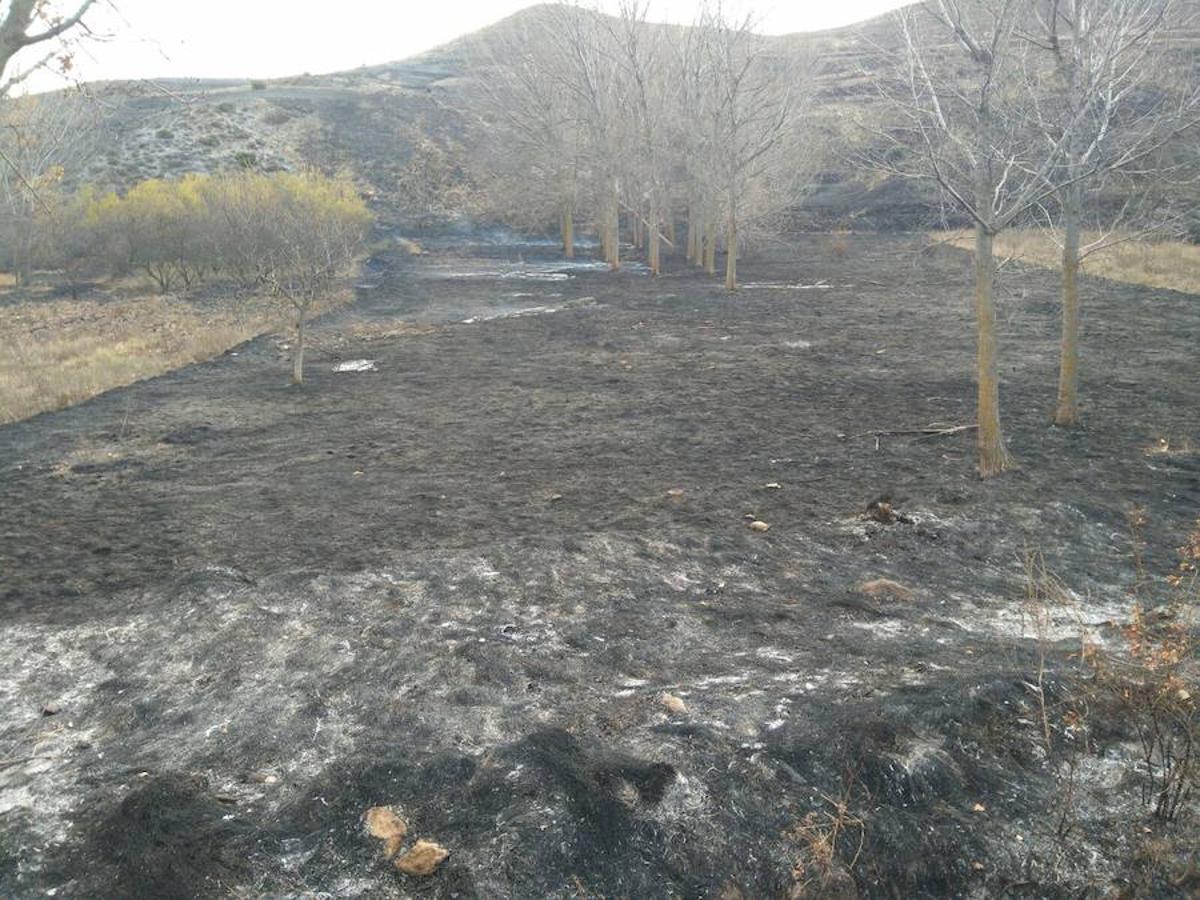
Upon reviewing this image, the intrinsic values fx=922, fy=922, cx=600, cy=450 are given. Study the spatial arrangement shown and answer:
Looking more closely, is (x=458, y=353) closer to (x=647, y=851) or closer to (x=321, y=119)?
(x=647, y=851)

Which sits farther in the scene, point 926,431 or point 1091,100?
point 926,431

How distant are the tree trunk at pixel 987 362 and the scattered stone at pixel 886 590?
105 inches

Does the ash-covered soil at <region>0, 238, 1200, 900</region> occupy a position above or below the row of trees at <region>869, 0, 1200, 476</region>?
below

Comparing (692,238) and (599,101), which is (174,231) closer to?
(599,101)

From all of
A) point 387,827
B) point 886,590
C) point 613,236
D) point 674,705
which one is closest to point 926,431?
point 886,590

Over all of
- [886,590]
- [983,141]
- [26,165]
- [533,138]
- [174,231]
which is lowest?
[886,590]

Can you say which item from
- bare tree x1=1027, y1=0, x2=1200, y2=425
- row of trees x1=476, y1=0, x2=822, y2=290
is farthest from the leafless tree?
bare tree x1=1027, y1=0, x2=1200, y2=425

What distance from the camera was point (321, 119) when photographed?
53062 millimetres

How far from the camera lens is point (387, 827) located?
3.49m

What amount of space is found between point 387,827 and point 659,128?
29316 mm

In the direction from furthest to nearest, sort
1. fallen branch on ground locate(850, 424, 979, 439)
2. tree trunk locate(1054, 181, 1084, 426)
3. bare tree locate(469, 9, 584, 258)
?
bare tree locate(469, 9, 584, 258) → fallen branch on ground locate(850, 424, 979, 439) → tree trunk locate(1054, 181, 1084, 426)

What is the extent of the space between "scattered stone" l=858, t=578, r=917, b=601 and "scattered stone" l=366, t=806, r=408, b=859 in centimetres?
360

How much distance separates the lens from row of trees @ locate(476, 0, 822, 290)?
26000mm

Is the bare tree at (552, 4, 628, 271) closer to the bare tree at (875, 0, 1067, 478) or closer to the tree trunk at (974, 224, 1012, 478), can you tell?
the bare tree at (875, 0, 1067, 478)
